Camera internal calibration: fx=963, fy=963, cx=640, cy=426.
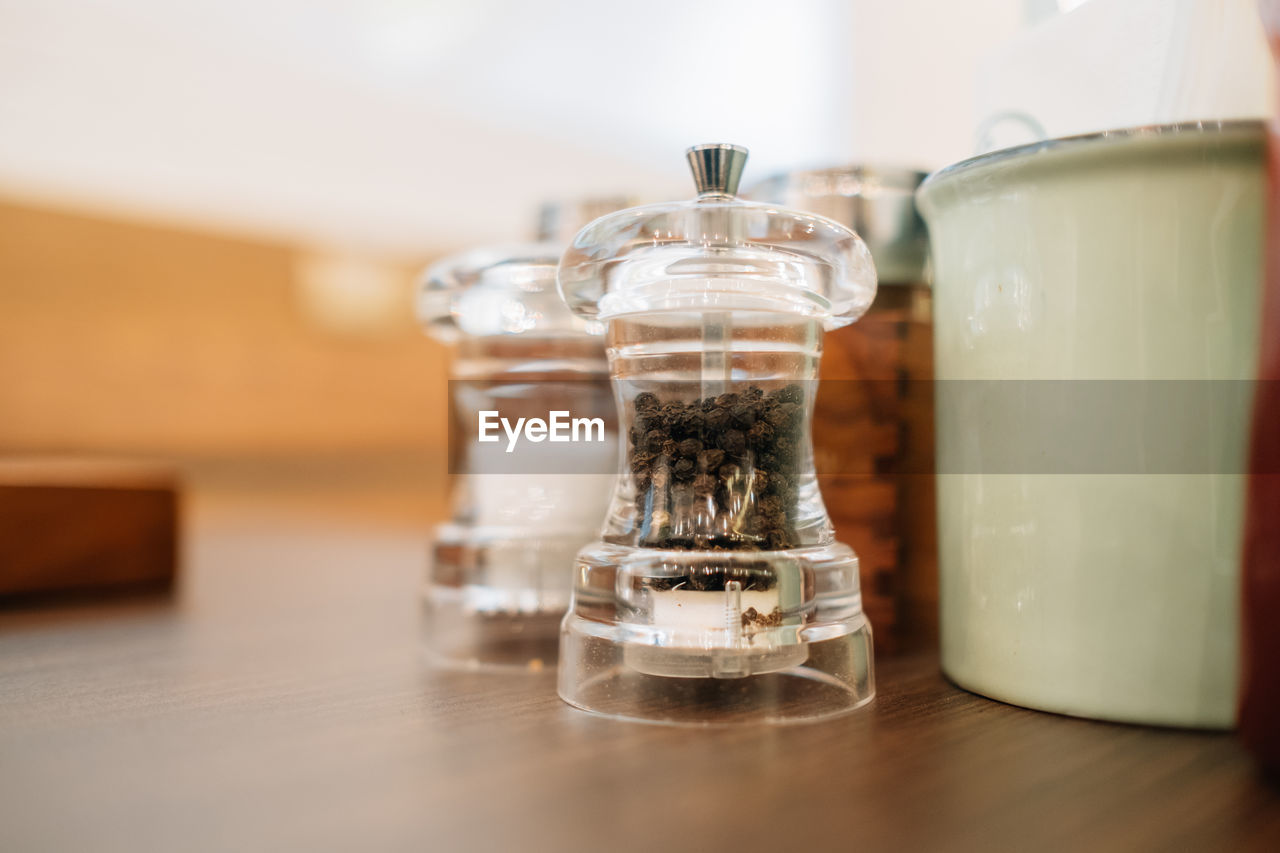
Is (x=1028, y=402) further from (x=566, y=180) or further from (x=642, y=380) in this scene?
(x=566, y=180)

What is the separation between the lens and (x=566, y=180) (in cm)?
205

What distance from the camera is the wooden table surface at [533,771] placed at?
0.21 meters

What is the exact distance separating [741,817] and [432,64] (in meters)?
1.84

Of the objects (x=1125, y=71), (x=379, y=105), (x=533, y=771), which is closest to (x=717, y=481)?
(x=533, y=771)

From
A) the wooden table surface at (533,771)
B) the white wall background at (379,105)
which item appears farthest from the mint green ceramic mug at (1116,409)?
the white wall background at (379,105)

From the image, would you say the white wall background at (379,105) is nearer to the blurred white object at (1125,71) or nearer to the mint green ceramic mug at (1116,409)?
the blurred white object at (1125,71)

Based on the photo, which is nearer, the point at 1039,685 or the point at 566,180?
the point at 1039,685

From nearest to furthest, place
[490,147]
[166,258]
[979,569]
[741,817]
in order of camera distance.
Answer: [741,817], [979,569], [166,258], [490,147]

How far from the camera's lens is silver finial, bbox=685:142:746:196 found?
0.33m

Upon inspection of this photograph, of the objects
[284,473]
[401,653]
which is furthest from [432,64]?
[401,653]

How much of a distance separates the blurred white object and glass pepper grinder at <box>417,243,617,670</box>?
0.20 metres

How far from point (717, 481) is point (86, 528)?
0.47 metres

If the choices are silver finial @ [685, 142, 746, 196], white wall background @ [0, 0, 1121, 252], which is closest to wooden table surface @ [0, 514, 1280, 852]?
silver finial @ [685, 142, 746, 196]

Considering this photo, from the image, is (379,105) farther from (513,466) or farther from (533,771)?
(533,771)
